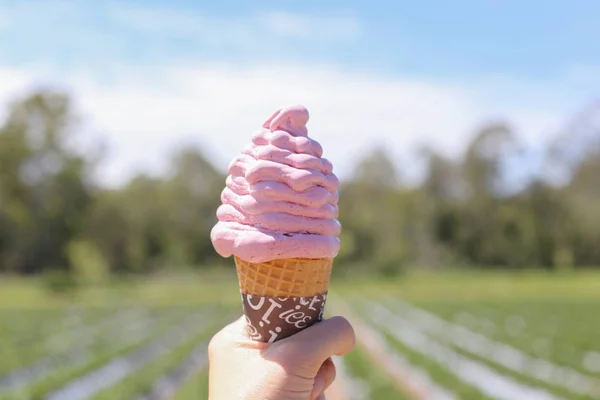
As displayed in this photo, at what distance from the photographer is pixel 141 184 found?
126 ft

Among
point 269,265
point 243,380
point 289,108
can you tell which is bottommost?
point 243,380

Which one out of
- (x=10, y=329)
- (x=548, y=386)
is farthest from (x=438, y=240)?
(x=548, y=386)

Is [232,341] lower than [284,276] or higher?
lower

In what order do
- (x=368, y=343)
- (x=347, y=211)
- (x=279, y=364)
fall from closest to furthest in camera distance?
(x=279, y=364), (x=368, y=343), (x=347, y=211)

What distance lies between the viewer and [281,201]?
191cm

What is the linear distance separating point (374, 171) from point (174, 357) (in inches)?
1249

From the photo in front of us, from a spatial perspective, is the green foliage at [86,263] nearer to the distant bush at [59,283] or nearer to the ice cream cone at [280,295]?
the distant bush at [59,283]

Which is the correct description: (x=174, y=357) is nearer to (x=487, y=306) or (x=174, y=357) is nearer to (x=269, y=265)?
(x=269, y=265)

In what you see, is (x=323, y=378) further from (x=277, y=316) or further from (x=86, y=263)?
(x=86, y=263)

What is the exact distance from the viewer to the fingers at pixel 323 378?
1850mm

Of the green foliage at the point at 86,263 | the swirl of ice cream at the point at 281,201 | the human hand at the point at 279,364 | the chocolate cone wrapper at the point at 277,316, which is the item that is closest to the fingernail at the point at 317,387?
the human hand at the point at 279,364

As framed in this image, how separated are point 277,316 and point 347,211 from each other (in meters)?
35.0

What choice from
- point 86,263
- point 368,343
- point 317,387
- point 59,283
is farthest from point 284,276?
point 86,263

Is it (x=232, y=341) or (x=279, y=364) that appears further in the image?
(x=232, y=341)
